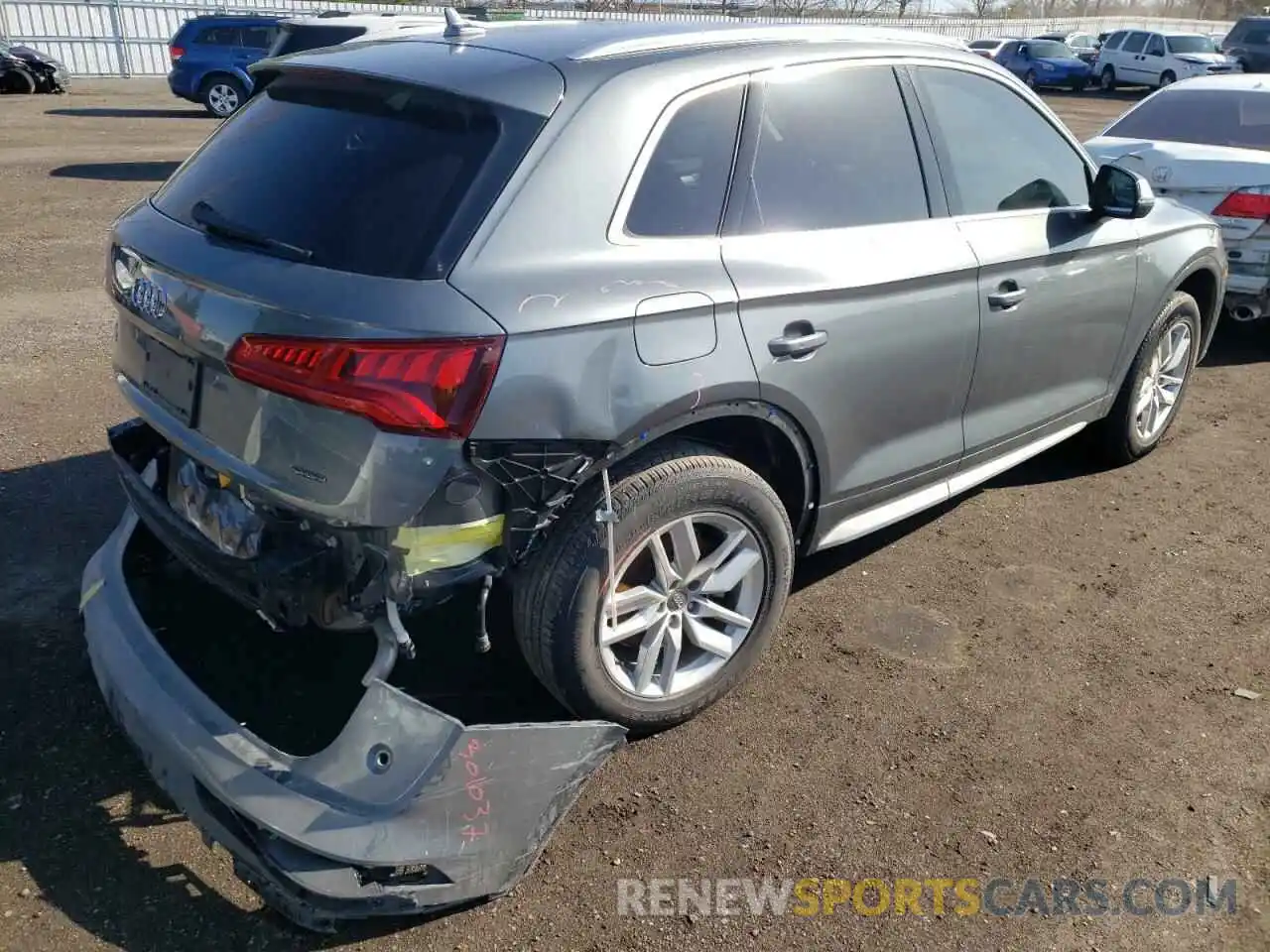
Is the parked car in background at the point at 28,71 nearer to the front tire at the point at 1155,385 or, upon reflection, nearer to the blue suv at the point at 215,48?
the blue suv at the point at 215,48

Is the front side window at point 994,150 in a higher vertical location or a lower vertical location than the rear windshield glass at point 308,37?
higher

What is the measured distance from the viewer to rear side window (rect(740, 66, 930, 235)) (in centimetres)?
315

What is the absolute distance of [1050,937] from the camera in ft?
8.39

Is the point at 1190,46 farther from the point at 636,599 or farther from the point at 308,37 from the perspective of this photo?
the point at 636,599

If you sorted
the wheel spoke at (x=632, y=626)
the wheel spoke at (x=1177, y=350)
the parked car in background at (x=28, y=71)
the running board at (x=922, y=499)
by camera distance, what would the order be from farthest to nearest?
1. the parked car in background at (x=28, y=71)
2. the wheel spoke at (x=1177, y=350)
3. the running board at (x=922, y=499)
4. the wheel spoke at (x=632, y=626)

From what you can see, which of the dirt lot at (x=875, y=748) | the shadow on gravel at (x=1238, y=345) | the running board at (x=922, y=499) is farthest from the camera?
the shadow on gravel at (x=1238, y=345)

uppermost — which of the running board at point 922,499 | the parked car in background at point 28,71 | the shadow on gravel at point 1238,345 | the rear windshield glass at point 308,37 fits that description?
the rear windshield glass at point 308,37

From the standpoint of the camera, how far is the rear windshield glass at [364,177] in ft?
8.39

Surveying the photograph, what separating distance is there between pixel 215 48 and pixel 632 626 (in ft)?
58.9

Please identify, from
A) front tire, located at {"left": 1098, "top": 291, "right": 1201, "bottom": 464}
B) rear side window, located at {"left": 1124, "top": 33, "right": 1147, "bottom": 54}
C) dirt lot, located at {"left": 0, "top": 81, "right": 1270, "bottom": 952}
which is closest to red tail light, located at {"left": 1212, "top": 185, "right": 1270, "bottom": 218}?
front tire, located at {"left": 1098, "top": 291, "right": 1201, "bottom": 464}

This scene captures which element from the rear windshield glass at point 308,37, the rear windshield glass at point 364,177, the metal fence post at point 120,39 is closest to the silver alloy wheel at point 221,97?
the rear windshield glass at point 308,37

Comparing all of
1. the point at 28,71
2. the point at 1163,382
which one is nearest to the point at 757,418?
the point at 1163,382

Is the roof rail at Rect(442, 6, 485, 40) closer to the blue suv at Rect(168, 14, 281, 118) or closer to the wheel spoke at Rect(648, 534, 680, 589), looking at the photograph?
the wheel spoke at Rect(648, 534, 680, 589)

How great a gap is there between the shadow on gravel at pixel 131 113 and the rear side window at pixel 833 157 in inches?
721
